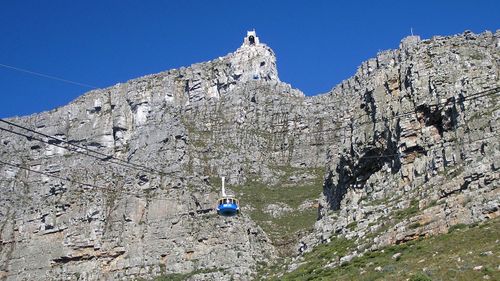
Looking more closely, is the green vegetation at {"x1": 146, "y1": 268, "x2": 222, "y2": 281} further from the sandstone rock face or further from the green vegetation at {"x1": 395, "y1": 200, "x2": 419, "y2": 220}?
the green vegetation at {"x1": 395, "y1": 200, "x2": 419, "y2": 220}

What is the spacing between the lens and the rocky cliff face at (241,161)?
6619cm

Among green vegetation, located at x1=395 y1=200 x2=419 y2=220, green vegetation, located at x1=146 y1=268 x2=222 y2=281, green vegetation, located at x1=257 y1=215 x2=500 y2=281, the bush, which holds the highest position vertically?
green vegetation, located at x1=395 y1=200 x2=419 y2=220

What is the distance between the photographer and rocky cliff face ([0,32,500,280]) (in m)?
66.2

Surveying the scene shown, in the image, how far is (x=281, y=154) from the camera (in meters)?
154

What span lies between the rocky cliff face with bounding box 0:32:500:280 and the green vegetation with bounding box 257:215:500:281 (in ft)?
7.58

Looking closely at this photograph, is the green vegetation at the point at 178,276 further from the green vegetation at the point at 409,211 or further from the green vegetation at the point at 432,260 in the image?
the green vegetation at the point at 409,211

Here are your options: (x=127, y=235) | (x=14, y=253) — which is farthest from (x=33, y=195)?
(x=127, y=235)

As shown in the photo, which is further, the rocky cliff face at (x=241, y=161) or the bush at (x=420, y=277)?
the rocky cliff face at (x=241, y=161)

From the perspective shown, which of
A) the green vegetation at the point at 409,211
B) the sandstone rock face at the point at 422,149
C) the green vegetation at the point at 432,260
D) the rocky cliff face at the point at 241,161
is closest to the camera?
the green vegetation at the point at 432,260

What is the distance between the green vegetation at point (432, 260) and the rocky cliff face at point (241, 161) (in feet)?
7.58

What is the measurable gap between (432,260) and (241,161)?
3921 inches

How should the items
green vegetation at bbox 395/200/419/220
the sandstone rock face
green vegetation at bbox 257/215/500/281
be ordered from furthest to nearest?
green vegetation at bbox 395/200/419/220 < the sandstone rock face < green vegetation at bbox 257/215/500/281

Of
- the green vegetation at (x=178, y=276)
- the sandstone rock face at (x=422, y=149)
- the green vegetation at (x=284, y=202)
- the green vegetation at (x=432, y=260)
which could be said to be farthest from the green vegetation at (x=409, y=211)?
the green vegetation at (x=178, y=276)

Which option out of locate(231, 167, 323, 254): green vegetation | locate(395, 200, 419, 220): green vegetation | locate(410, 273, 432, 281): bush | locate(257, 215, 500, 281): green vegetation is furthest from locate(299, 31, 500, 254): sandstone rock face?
locate(231, 167, 323, 254): green vegetation
